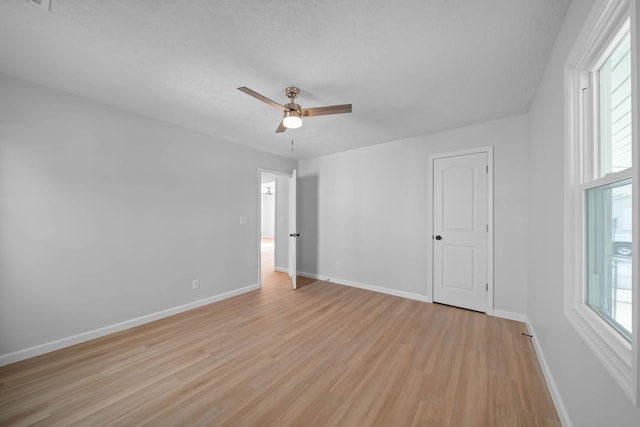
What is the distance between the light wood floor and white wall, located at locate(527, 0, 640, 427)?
36 cm

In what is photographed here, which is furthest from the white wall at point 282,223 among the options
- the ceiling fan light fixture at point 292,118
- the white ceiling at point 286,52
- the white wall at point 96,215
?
the ceiling fan light fixture at point 292,118

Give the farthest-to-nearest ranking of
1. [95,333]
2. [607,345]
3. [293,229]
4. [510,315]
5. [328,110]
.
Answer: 1. [293,229]
2. [510,315]
3. [95,333]
4. [328,110]
5. [607,345]

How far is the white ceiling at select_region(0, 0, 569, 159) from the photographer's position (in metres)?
1.41

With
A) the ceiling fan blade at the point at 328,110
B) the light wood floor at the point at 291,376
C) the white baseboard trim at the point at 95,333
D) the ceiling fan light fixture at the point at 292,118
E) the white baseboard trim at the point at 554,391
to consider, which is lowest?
the light wood floor at the point at 291,376

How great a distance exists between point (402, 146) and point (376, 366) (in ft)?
10.2

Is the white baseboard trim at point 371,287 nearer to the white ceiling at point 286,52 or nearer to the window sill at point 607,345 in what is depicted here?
the window sill at point 607,345

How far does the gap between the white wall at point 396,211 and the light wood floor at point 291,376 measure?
2.68ft

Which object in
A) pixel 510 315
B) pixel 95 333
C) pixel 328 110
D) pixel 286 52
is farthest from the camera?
pixel 510 315

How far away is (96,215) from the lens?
2.52 m

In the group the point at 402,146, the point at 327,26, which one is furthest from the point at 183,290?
the point at 402,146

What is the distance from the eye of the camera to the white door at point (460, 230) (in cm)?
313

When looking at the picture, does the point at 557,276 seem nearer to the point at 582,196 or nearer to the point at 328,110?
the point at 582,196

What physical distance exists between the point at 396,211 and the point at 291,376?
9.29 ft

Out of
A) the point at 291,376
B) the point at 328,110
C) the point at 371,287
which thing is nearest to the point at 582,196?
the point at 328,110
